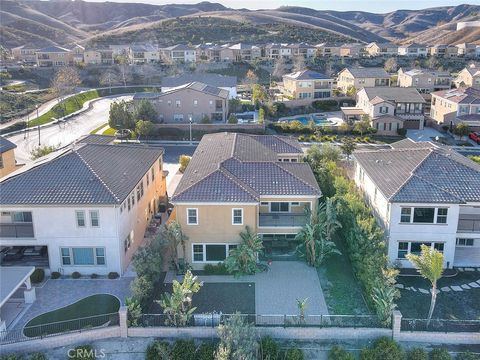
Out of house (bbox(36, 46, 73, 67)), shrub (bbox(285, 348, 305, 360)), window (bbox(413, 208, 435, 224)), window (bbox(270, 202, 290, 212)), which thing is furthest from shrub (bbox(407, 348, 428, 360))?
house (bbox(36, 46, 73, 67))

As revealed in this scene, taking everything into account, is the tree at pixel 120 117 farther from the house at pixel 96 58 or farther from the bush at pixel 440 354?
the house at pixel 96 58

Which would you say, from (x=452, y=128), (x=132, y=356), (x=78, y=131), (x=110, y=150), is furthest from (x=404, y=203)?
(x=78, y=131)

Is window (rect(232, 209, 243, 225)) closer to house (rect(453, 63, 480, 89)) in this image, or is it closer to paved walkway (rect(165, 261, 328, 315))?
paved walkway (rect(165, 261, 328, 315))

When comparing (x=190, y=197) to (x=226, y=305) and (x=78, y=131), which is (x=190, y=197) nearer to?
(x=226, y=305)

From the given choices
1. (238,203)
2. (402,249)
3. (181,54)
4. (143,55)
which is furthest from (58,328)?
(181,54)

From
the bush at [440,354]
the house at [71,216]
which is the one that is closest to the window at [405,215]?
the bush at [440,354]

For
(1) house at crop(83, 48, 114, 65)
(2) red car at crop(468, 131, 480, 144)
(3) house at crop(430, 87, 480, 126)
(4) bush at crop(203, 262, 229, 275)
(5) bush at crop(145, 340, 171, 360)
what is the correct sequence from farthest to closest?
1. (1) house at crop(83, 48, 114, 65)
2. (3) house at crop(430, 87, 480, 126)
3. (2) red car at crop(468, 131, 480, 144)
4. (4) bush at crop(203, 262, 229, 275)
5. (5) bush at crop(145, 340, 171, 360)
